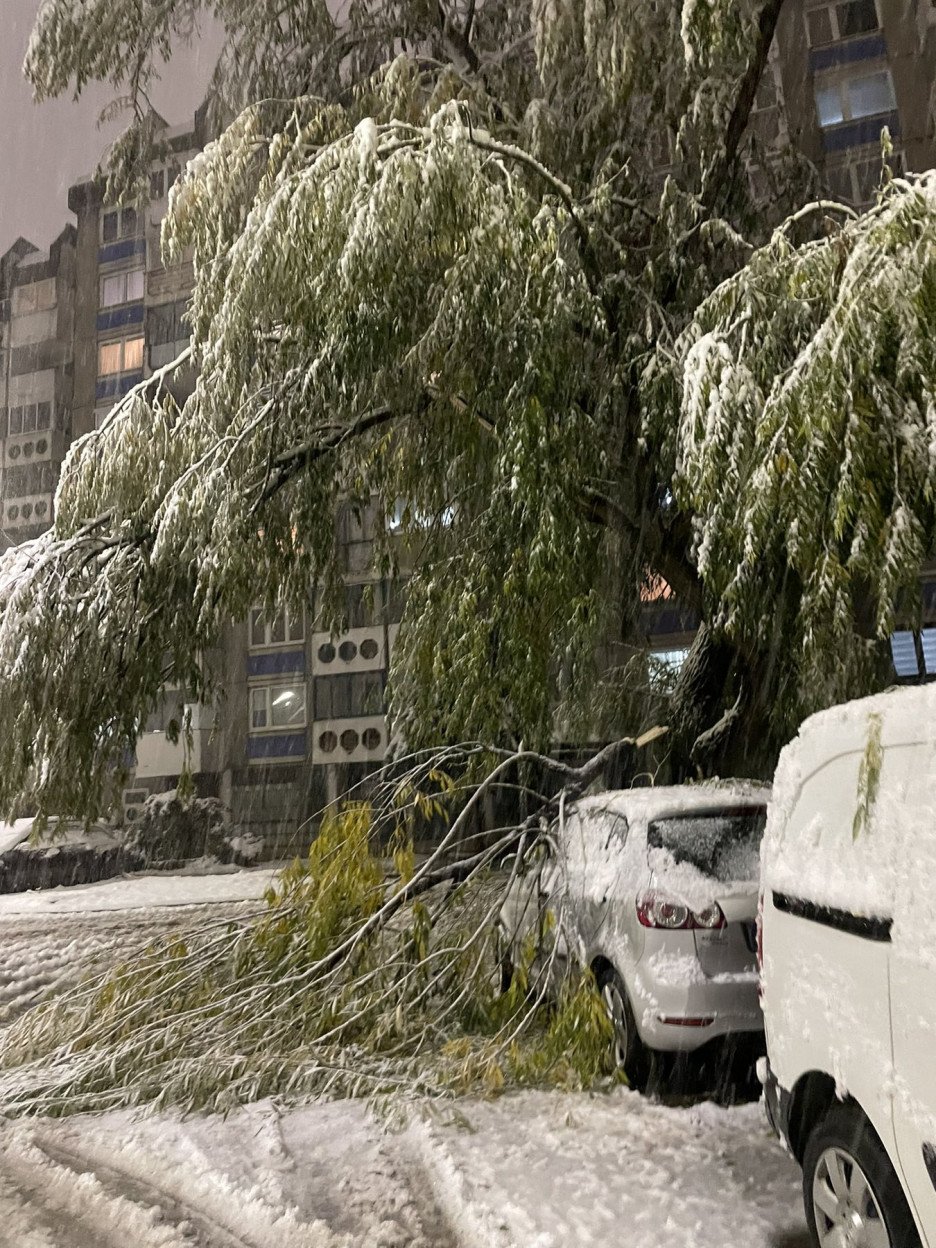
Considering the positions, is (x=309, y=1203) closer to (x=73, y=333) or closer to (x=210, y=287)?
(x=210, y=287)

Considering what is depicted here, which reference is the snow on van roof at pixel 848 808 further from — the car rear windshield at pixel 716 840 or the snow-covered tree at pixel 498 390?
the snow-covered tree at pixel 498 390

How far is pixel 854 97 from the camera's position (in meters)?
4.96

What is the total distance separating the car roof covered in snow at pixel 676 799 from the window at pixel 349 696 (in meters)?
1.24

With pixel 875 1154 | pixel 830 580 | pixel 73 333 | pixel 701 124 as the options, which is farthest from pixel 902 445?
pixel 73 333

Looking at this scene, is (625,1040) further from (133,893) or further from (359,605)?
(359,605)

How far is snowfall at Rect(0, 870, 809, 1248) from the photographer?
268 cm

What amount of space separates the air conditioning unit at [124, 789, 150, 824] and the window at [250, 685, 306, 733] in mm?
604

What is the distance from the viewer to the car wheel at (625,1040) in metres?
3.44

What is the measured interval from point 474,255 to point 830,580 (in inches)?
76.4

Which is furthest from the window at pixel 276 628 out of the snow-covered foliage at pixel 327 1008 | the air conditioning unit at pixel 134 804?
the snow-covered foliage at pixel 327 1008

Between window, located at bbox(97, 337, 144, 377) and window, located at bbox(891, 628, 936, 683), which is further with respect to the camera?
window, located at bbox(97, 337, 144, 377)

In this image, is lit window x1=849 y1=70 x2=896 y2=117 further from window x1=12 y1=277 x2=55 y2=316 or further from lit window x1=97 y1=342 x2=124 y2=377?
window x1=12 y1=277 x2=55 y2=316

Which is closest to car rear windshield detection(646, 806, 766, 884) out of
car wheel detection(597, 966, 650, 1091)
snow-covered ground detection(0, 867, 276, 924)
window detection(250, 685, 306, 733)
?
car wheel detection(597, 966, 650, 1091)

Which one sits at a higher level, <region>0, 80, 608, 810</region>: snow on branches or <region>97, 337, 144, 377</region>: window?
<region>97, 337, 144, 377</region>: window
